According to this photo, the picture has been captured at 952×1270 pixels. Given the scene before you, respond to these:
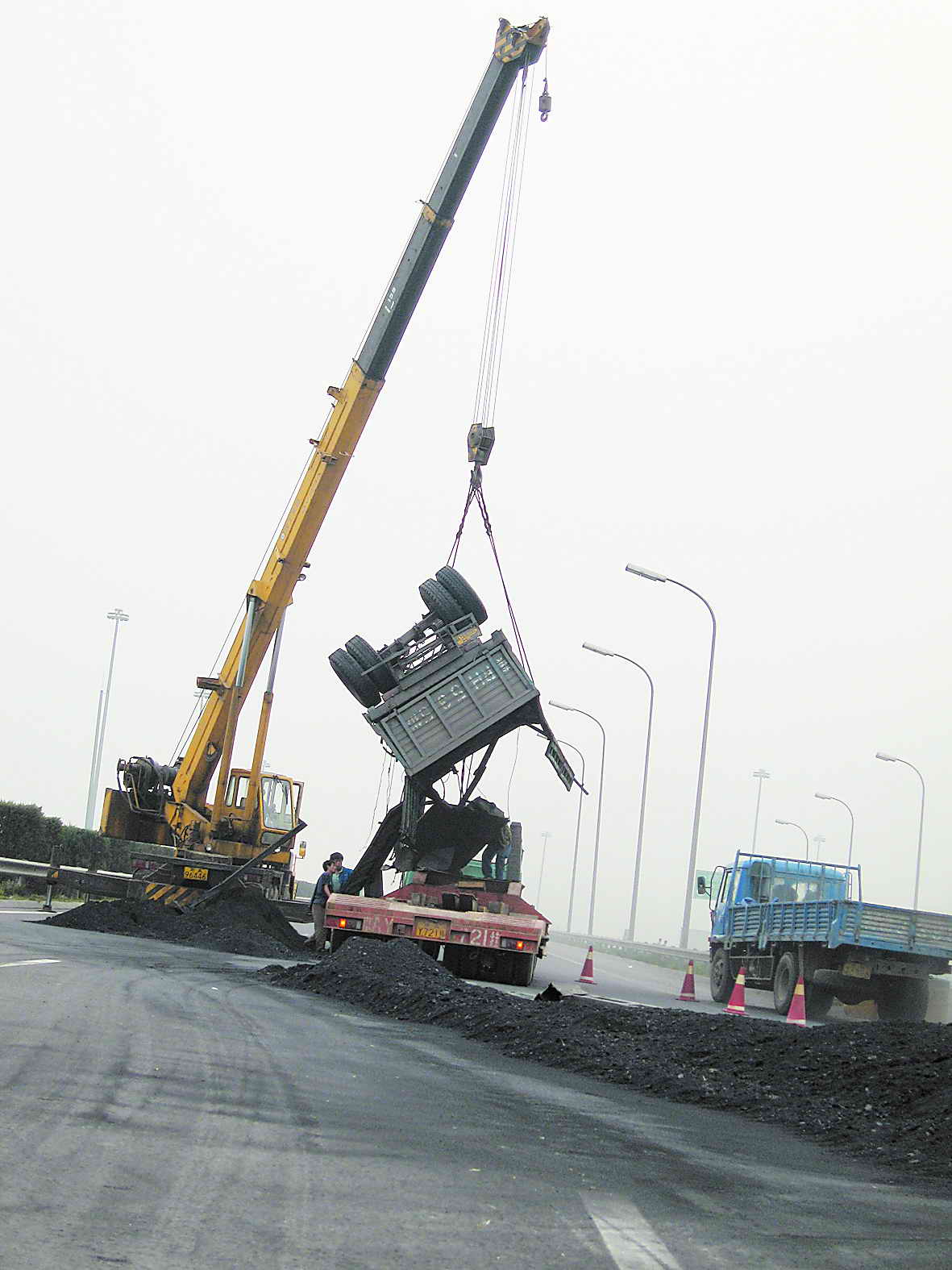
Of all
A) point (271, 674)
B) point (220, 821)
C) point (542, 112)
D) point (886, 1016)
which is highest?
point (542, 112)

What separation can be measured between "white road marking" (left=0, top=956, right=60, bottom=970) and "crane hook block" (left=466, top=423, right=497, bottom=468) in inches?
398

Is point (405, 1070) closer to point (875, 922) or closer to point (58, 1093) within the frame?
point (58, 1093)

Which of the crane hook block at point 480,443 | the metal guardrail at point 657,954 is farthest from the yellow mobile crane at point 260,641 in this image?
the metal guardrail at point 657,954

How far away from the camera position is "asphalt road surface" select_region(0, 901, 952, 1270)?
4.76 m

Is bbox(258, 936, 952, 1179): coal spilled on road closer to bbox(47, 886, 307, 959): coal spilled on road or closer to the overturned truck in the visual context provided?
the overturned truck

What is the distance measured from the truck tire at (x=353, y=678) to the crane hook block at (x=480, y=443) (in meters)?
3.81

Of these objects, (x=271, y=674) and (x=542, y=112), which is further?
(x=271, y=674)

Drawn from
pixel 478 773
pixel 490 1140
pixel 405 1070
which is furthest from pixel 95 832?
pixel 490 1140

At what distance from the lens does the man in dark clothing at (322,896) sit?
21564 mm

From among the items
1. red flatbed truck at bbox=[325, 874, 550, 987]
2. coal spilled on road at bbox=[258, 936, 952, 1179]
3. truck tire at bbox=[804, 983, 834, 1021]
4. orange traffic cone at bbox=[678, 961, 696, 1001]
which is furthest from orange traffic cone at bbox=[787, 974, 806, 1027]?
coal spilled on road at bbox=[258, 936, 952, 1179]

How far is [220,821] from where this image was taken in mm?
24922

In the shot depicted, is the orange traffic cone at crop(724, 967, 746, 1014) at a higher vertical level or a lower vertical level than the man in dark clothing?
lower

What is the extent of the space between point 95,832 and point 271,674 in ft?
50.5

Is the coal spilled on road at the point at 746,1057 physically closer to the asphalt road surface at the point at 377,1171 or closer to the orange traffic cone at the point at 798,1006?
the asphalt road surface at the point at 377,1171
